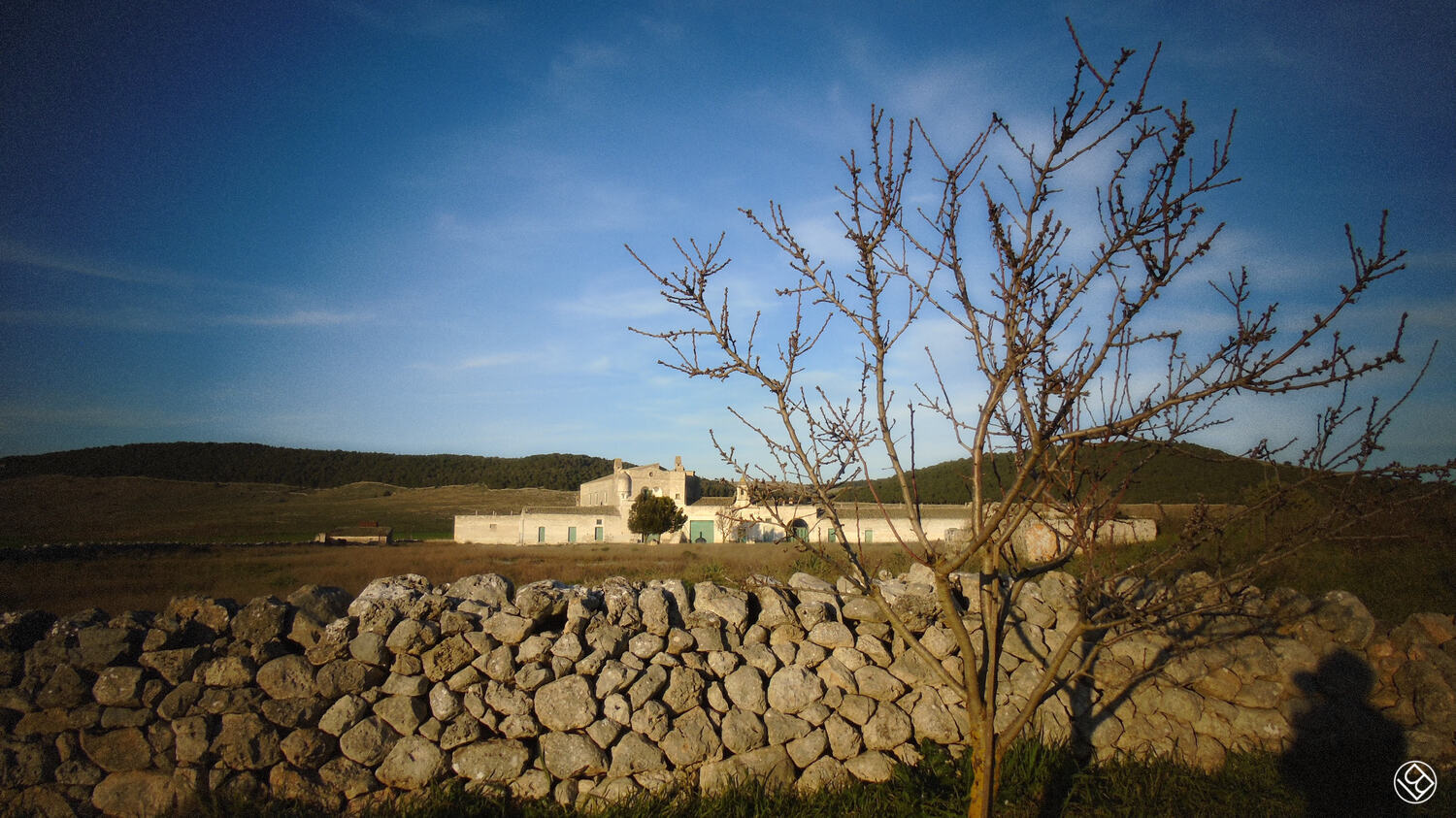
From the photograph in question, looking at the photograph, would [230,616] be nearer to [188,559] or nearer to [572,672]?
[572,672]

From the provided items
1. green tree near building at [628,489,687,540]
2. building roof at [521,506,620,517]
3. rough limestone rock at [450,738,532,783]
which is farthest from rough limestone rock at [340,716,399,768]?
building roof at [521,506,620,517]

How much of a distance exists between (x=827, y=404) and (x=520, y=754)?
12.1ft

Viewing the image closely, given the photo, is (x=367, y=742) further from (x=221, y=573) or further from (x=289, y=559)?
(x=289, y=559)

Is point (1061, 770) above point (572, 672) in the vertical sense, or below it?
below

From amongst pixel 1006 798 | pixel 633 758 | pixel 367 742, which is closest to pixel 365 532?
pixel 367 742

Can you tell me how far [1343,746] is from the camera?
18.2 ft

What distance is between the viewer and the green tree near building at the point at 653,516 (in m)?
47.8

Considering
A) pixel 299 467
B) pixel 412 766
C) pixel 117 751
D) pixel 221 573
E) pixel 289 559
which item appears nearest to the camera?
pixel 117 751

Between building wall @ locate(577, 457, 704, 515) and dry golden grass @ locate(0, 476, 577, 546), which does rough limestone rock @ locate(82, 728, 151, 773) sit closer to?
dry golden grass @ locate(0, 476, 577, 546)

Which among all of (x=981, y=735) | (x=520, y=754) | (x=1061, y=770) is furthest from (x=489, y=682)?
(x=1061, y=770)

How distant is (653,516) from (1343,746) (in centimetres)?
4387

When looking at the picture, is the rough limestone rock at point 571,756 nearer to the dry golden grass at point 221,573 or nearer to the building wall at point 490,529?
the dry golden grass at point 221,573

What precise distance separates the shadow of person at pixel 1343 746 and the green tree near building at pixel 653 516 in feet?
143

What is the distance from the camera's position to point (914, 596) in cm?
593
